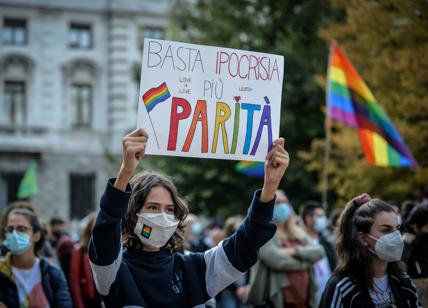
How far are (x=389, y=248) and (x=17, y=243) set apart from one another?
288 cm

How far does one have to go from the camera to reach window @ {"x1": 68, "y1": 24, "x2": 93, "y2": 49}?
1141 inches

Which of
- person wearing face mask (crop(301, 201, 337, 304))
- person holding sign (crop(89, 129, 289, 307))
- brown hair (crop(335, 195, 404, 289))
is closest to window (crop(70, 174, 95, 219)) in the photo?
person wearing face mask (crop(301, 201, 337, 304))

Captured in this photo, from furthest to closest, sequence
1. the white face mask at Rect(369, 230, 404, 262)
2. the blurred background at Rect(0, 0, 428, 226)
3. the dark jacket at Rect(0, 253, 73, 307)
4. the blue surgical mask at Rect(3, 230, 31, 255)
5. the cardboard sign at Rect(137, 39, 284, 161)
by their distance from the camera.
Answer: the blurred background at Rect(0, 0, 428, 226) → the blue surgical mask at Rect(3, 230, 31, 255) → the dark jacket at Rect(0, 253, 73, 307) → the white face mask at Rect(369, 230, 404, 262) → the cardboard sign at Rect(137, 39, 284, 161)

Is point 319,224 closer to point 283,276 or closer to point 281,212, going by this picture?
point 281,212

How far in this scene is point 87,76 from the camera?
28.9 m

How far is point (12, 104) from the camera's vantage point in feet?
92.7

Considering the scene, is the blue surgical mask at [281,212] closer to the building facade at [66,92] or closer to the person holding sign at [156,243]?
the person holding sign at [156,243]

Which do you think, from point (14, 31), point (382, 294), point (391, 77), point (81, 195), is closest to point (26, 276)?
point (382, 294)

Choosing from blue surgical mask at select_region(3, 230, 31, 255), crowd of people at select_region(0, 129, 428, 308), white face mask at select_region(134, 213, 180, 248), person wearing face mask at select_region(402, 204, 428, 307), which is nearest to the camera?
crowd of people at select_region(0, 129, 428, 308)

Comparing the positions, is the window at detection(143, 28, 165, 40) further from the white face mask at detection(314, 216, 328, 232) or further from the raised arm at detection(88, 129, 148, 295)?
the raised arm at detection(88, 129, 148, 295)

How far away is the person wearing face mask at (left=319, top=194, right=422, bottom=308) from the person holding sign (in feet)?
2.53

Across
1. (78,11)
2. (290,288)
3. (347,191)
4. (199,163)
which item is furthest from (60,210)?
(290,288)

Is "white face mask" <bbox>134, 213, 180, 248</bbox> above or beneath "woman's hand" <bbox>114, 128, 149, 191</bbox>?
beneath

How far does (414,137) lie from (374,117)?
2.55ft
